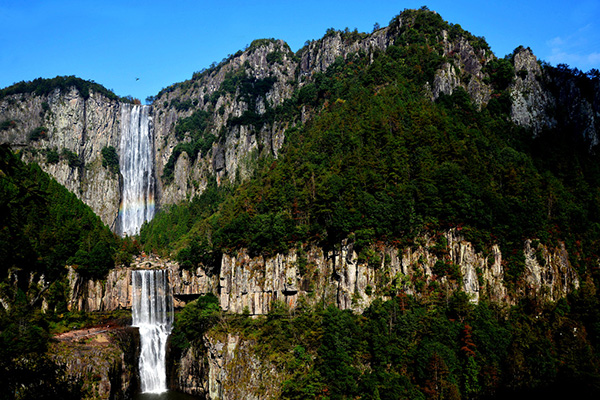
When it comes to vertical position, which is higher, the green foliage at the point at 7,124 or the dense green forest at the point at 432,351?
the green foliage at the point at 7,124

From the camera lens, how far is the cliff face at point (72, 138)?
136625 millimetres

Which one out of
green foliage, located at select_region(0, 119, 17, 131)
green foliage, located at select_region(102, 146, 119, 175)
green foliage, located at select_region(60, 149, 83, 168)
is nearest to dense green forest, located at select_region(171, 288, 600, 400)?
green foliage, located at select_region(102, 146, 119, 175)

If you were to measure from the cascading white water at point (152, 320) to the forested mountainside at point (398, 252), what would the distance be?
2244 mm

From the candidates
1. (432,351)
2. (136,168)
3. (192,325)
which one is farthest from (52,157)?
(432,351)

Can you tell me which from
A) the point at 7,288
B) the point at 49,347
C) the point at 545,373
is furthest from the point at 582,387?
the point at 7,288

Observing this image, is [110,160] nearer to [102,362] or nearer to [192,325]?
[192,325]

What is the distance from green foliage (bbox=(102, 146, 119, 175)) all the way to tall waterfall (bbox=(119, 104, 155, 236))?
2737 millimetres

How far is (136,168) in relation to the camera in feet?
482

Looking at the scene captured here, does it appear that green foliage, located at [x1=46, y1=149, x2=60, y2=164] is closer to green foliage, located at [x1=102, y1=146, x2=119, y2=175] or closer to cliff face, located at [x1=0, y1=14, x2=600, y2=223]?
cliff face, located at [x1=0, y1=14, x2=600, y2=223]

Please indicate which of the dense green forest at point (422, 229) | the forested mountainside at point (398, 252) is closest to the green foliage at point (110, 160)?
the forested mountainside at point (398, 252)

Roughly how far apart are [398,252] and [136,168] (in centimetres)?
10989

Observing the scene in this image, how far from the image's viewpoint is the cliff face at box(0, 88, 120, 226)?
137 meters

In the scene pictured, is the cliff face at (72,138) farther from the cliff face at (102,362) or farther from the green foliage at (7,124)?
the cliff face at (102,362)

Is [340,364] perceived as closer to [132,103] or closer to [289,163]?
[289,163]
